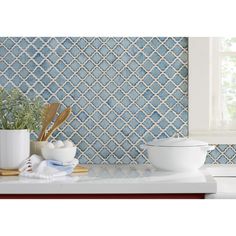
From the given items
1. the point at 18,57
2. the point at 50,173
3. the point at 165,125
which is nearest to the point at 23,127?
the point at 50,173

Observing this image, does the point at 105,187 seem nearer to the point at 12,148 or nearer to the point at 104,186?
the point at 104,186

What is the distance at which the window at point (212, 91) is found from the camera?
3.45m

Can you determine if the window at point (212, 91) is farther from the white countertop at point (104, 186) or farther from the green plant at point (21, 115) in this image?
the green plant at point (21, 115)

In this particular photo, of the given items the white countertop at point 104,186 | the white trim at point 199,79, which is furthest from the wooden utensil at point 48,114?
the white trim at point 199,79

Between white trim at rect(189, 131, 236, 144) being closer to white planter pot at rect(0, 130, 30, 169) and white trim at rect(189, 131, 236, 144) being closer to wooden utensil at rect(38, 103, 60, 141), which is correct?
wooden utensil at rect(38, 103, 60, 141)

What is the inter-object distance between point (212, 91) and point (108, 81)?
1.90 feet

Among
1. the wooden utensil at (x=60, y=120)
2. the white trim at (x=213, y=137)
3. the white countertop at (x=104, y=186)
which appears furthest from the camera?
the white trim at (x=213, y=137)

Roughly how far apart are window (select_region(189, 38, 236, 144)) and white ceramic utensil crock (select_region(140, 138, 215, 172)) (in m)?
0.40

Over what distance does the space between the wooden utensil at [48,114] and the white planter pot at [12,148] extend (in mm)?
212

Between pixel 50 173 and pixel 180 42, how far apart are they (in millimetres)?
1084

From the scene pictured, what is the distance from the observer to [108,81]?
136 inches

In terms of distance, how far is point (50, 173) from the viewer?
288 centimetres

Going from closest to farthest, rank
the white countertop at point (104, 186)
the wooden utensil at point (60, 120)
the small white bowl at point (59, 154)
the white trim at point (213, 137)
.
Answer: the white countertop at point (104, 186)
the small white bowl at point (59, 154)
the wooden utensil at point (60, 120)
the white trim at point (213, 137)
